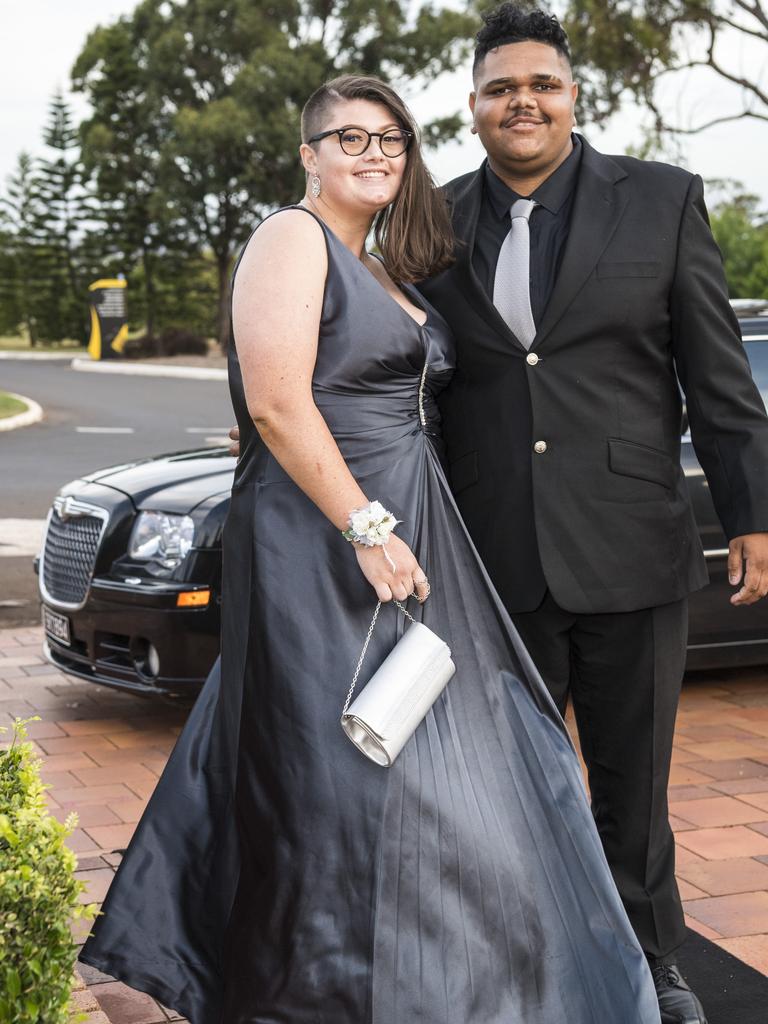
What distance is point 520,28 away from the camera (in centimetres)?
274

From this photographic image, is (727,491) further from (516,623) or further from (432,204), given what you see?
(432,204)

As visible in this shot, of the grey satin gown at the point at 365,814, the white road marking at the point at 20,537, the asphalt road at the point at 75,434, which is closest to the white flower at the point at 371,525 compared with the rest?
the grey satin gown at the point at 365,814

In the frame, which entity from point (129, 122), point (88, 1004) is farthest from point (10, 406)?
point (129, 122)

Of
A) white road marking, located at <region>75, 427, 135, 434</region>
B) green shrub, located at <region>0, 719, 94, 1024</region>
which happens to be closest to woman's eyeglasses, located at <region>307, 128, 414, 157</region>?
green shrub, located at <region>0, 719, 94, 1024</region>

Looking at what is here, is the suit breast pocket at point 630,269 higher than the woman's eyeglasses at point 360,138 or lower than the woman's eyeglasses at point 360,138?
lower

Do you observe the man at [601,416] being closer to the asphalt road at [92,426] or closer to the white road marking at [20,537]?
the white road marking at [20,537]

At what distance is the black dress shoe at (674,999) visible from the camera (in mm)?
2758

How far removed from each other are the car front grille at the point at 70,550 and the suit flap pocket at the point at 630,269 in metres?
2.63

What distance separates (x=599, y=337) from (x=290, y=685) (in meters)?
0.96

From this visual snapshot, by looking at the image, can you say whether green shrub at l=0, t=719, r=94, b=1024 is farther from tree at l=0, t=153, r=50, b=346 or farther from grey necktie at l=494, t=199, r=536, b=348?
tree at l=0, t=153, r=50, b=346

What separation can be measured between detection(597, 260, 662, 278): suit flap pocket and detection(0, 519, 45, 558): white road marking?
5503 millimetres

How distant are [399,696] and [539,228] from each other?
1.12 metres

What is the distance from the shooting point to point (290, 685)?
8.13 feet

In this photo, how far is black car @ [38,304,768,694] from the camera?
462cm
